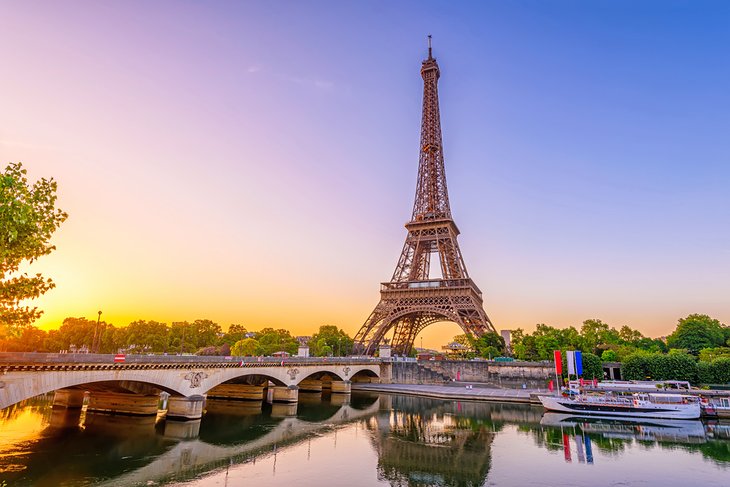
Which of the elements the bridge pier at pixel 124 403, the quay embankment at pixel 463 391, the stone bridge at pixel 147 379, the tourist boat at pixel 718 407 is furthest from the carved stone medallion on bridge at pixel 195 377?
the tourist boat at pixel 718 407

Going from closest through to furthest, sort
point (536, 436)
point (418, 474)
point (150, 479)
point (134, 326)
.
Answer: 1. point (150, 479)
2. point (418, 474)
3. point (536, 436)
4. point (134, 326)

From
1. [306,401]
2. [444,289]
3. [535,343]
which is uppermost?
[444,289]

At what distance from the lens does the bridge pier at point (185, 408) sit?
28797mm

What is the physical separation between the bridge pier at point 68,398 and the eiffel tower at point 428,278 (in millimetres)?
39184

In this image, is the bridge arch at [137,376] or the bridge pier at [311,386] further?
the bridge pier at [311,386]

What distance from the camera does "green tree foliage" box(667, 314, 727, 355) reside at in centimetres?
7638

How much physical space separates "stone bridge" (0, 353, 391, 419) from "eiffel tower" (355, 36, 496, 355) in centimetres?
1445

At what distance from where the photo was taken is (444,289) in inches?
2486

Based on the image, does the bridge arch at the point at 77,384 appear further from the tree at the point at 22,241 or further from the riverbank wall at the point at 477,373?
the riverbank wall at the point at 477,373

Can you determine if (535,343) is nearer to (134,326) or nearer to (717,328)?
(717,328)

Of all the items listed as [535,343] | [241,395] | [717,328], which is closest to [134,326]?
[241,395]

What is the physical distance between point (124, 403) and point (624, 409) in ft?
132

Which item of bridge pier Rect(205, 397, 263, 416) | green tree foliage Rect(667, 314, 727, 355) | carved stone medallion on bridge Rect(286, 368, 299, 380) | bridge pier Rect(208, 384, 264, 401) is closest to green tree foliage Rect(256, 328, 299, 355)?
bridge pier Rect(208, 384, 264, 401)

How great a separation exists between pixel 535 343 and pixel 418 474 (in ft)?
159
